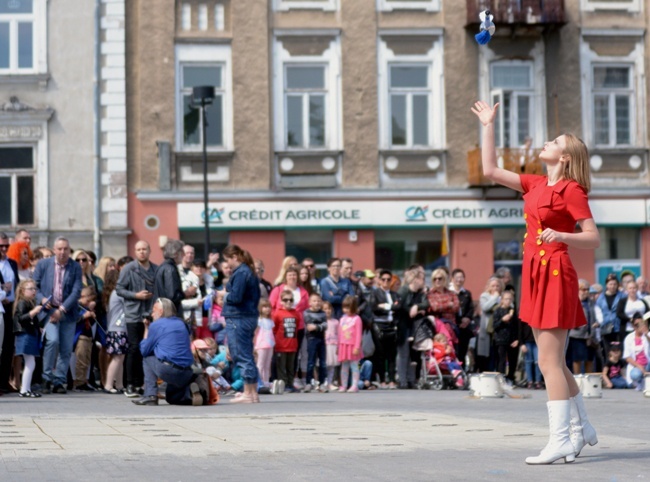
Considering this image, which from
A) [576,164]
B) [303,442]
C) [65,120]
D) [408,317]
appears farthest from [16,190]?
[576,164]

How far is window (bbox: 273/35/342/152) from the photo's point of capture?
3244 cm

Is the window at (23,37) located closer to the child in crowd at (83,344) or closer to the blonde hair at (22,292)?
the child in crowd at (83,344)

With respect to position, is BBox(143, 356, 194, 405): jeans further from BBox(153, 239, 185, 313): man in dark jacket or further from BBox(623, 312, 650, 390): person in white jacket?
BBox(623, 312, 650, 390): person in white jacket

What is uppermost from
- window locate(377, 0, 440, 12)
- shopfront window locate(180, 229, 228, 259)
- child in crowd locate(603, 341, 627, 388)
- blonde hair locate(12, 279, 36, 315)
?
window locate(377, 0, 440, 12)

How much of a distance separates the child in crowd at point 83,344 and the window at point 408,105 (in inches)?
525

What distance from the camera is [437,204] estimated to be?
3269cm

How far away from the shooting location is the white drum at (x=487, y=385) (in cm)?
1886

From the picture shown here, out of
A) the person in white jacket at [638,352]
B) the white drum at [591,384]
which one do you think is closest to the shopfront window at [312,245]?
the person in white jacket at [638,352]

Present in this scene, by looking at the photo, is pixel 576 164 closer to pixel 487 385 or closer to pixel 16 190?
pixel 487 385

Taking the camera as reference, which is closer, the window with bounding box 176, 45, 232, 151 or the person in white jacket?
the person in white jacket

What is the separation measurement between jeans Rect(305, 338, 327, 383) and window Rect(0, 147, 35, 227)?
1160 centimetres


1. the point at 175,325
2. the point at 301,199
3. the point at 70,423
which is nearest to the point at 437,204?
the point at 301,199

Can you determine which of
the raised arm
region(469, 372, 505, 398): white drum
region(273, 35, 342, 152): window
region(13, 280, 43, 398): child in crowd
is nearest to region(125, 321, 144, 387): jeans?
region(13, 280, 43, 398): child in crowd

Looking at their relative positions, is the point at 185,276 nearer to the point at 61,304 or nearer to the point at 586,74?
the point at 61,304
